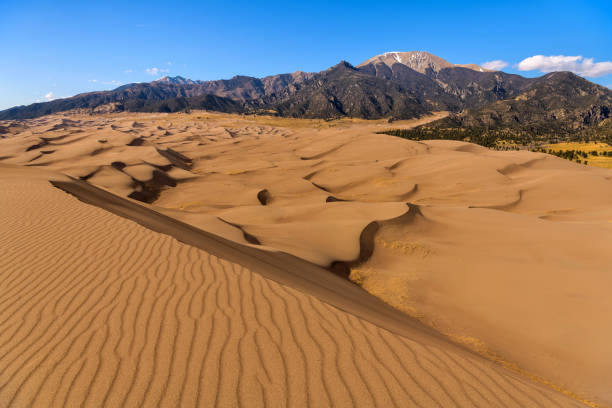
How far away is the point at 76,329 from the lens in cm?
295

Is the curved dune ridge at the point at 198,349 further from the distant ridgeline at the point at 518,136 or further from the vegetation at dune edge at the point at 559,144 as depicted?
the distant ridgeline at the point at 518,136

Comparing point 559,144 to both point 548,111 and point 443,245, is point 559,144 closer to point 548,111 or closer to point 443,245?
point 443,245

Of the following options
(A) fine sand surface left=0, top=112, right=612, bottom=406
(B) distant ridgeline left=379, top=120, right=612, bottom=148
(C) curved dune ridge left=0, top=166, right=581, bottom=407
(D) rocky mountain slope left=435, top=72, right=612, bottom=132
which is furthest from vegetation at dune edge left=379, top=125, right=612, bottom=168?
(C) curved dune ridge left=0, top=166, right=581, bottom=407

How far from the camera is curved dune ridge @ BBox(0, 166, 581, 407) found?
93.1 inches

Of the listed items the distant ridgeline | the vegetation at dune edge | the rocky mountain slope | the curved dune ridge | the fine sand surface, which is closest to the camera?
the curved dune ridge

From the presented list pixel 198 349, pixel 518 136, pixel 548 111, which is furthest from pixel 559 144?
pixel 198 349

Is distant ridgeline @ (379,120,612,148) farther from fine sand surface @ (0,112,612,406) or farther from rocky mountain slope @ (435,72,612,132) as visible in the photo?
fine sand surface @ (0,112,612,406)

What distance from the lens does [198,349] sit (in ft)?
9.09

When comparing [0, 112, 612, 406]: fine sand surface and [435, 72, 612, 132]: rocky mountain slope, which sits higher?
[435, 72, 612, 132]: rocky mountain slope

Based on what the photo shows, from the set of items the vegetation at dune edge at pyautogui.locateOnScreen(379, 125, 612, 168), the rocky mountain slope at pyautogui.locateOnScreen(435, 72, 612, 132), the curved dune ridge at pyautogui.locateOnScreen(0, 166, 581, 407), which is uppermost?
the rocky mountain slope at pyautogui.locateOnScreen(435, 72, 612, 132)

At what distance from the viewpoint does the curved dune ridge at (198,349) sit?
2.37m

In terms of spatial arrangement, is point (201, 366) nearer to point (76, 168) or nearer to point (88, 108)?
point (76, 168)

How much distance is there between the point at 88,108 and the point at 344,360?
233722 mm

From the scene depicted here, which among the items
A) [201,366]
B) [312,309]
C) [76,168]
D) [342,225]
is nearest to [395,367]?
[312,309]
